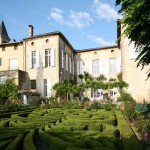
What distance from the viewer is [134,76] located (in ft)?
76.6

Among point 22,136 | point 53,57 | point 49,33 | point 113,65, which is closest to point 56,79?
point 53,57

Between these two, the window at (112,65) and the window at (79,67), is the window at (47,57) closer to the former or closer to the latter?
the window at (79,67)

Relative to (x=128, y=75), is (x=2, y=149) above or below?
below

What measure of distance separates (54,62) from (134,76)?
847cm

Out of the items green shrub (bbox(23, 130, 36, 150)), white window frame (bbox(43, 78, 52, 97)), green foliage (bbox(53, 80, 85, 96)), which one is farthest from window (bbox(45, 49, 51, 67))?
green shrub (bbox(23, 130, 36, 150))

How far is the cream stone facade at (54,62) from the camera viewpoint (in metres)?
28.0

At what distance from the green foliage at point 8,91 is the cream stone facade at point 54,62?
1.69 m

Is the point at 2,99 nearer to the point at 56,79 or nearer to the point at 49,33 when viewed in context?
the point at 56,79

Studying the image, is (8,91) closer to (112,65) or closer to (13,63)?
(13,63)

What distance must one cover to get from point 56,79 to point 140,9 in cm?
2258

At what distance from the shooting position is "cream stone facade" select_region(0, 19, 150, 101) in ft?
92.0

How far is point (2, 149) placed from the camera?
6.26 meters

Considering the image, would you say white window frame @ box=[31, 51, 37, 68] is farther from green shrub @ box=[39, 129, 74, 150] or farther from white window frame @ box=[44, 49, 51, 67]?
green shrub @ box=[39, 129, 74, 150]

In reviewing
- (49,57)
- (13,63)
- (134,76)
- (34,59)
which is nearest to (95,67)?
(49,57)
